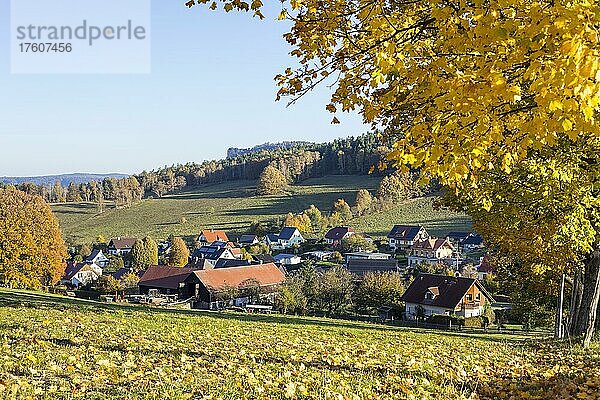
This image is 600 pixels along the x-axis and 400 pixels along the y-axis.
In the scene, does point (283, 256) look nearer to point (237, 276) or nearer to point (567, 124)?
point (237, 276)

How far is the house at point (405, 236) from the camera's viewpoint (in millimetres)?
91688

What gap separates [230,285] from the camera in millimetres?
52812

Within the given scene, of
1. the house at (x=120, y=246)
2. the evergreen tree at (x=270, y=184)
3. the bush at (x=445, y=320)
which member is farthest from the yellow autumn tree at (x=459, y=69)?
the evergreen tree at (x=270, y=184)

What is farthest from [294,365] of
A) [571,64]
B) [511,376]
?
[571,64]

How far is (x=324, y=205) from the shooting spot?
123000 mm

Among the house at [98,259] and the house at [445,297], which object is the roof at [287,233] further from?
the house at [445,297]

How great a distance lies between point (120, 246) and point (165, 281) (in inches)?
1683

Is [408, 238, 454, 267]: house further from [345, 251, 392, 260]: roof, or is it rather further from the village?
[345, 251, 392, 260]: roof

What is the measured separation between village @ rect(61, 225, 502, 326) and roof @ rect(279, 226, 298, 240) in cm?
18

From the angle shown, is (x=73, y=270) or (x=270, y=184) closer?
(x=73, y=270)

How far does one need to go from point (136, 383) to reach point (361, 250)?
8265cm

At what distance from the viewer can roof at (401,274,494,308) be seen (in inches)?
1938

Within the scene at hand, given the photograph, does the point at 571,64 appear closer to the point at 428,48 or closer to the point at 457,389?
the point at 428,48

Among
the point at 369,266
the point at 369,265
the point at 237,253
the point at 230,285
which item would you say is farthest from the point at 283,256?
the point at 230,285
